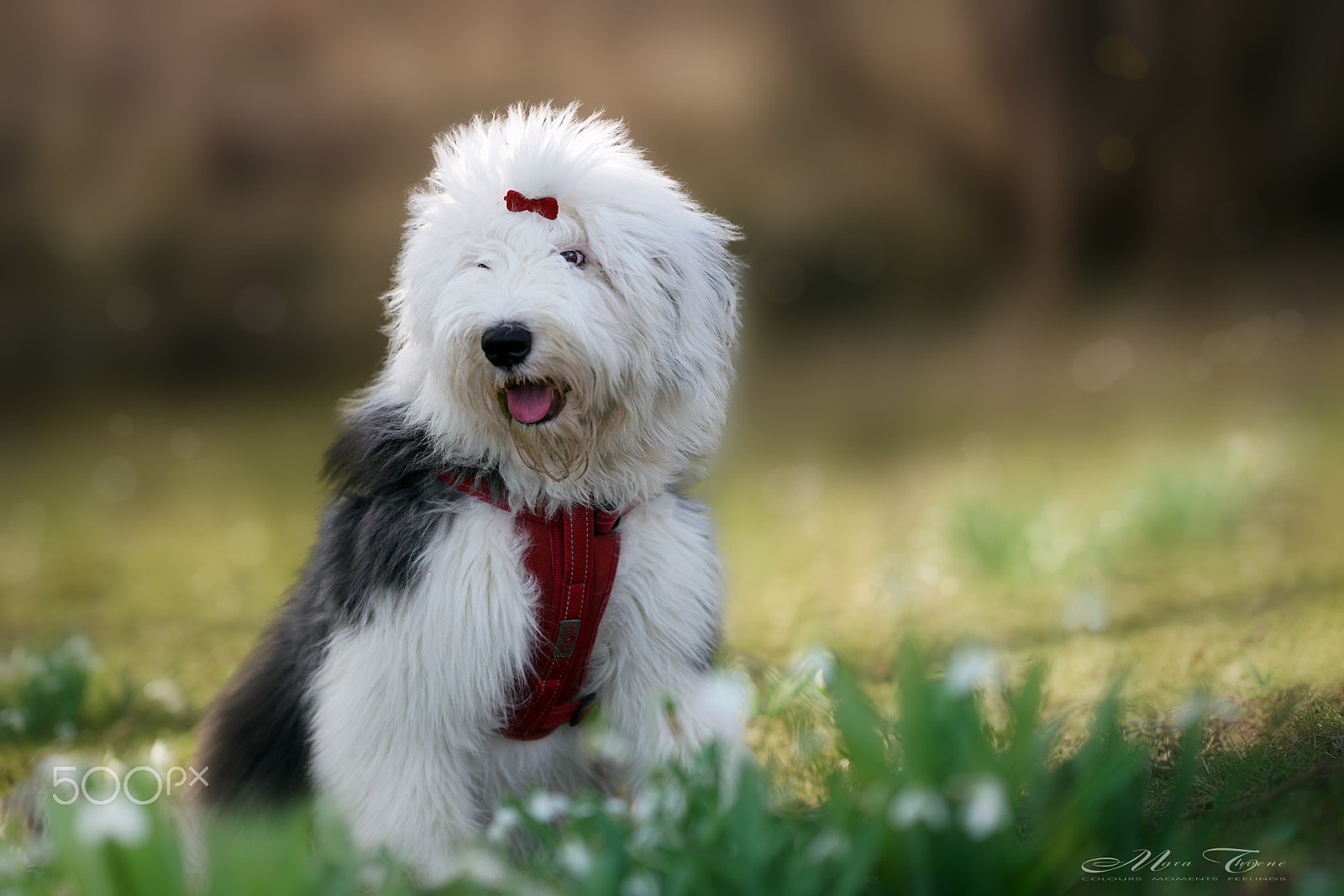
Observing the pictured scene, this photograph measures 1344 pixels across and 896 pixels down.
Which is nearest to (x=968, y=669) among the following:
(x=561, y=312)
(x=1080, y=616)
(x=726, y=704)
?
(x=726, y=704)

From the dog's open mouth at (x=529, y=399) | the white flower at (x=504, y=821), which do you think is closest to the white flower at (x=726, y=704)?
the white flower at (x=504, y=821)

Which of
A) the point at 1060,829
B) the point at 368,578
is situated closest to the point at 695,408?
the point at 368,578

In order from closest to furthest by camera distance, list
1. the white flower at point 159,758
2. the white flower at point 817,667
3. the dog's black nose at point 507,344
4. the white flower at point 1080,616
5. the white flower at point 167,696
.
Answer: the white flower at point 817,667, the dog's black nose at point 507,344, the white flower at point 159,758, the white flower at point 167,696, the white flower at point 1080,616

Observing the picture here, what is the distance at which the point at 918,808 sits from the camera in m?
1.65

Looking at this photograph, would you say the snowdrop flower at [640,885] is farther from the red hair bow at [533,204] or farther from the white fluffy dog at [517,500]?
the red hair bow at [533,204]

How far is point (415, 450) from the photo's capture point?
254 cm

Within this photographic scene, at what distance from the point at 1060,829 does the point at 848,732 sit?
1.24ft

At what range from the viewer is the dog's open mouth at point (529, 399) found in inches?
92.9

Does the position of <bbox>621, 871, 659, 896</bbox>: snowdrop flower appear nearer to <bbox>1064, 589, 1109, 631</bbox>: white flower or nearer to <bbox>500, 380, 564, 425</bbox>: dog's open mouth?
<bbox>500, 380, 564, 425</bbox>: dog's open mouth

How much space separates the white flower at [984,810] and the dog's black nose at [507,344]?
4.08 feet

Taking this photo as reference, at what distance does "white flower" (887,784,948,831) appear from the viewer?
165cm

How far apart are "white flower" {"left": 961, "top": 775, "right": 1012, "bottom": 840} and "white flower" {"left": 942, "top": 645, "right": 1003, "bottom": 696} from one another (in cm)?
17

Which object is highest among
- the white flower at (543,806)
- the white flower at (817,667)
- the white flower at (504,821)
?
the white flower at (817,667)

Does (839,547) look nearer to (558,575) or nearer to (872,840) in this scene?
(558,575)
